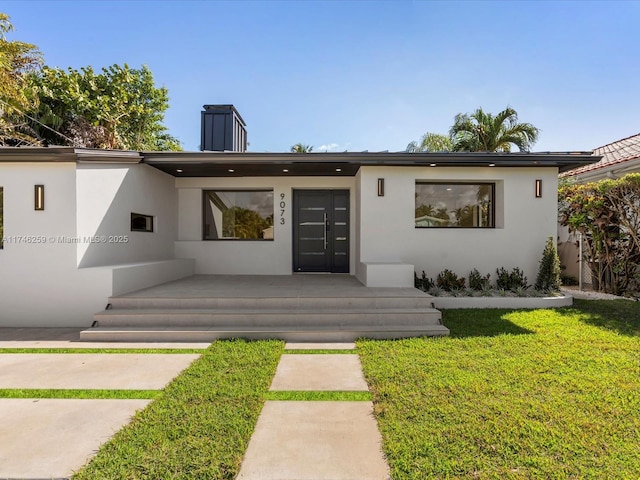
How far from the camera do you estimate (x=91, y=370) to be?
3662mm

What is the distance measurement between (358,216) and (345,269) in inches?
73.7

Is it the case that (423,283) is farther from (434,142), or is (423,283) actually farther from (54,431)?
(434,142)

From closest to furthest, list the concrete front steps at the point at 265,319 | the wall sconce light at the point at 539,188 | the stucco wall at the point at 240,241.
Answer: the concrete front steps at the point at 265,319, the wall sconce light at the point at 539,188, the stucco wall at the point at 240,241

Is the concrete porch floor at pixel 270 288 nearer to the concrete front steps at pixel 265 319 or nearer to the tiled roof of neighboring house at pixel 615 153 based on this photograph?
the concrete front steps at pixel 265 319

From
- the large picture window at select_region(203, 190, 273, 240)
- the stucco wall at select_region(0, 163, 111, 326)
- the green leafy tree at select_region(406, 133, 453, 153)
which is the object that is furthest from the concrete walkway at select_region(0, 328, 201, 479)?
the green leafy tree at select_region(406, 133, 453, 153)

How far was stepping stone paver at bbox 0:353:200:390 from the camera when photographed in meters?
3.30

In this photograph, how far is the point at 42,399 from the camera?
2996 mm

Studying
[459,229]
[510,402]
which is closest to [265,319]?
[510,402]

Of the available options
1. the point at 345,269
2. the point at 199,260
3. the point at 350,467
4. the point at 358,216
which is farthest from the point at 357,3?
the point at 350,467

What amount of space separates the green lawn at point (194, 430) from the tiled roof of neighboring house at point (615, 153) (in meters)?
10.7

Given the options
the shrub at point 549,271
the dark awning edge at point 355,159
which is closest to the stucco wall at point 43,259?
the dark awning edge at point 355,159

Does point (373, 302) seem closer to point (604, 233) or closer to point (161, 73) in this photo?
point (604, 233)

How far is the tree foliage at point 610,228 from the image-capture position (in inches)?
273

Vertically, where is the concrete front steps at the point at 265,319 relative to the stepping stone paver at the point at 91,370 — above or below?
above
